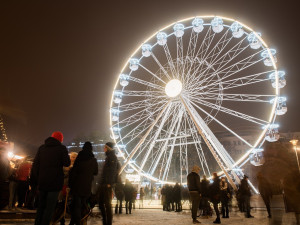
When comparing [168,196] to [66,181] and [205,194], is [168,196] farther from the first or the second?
[66,181]

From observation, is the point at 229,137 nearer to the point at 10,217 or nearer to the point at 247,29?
the point at 247,29

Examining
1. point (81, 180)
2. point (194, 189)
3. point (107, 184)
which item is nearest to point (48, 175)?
point (81, 180)

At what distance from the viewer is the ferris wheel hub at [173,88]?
1650 cm

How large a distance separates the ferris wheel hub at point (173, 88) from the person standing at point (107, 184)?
10848 millimetres

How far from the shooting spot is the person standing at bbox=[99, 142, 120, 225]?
Answer: 18.6 feet

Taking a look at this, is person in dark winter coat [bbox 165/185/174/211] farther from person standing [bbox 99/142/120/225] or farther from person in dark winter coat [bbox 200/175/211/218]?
person standing [bbox 99/142/120/225]

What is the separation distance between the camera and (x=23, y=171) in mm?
8656

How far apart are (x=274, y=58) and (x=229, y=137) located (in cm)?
6098

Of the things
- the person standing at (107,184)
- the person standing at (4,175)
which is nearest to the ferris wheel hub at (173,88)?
the person standing at (4,175)

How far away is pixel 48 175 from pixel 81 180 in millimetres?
767

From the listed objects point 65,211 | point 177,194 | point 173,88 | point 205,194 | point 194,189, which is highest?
point 173,88

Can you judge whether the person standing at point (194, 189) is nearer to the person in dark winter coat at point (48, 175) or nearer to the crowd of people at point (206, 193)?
the crowd of people at point (206, 193)

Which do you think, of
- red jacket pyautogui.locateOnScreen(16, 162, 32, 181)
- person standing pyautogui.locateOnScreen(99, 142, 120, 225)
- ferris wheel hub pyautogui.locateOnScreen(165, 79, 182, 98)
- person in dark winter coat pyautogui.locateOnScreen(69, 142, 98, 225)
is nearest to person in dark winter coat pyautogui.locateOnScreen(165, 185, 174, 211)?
ferris wheel hub pyautogui.locateOnScreen(165, 79, 182, 98)

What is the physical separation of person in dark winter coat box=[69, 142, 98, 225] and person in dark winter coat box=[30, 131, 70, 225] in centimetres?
50
